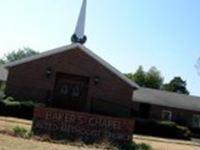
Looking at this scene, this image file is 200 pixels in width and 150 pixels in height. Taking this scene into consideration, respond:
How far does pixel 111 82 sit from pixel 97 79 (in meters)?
1.27

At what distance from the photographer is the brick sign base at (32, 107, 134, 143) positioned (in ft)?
66.9

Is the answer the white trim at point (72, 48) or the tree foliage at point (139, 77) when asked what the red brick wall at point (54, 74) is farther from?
the tree foliage at point (139, 77)

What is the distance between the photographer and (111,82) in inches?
1506

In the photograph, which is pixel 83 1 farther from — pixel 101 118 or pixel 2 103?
pixel 101 118

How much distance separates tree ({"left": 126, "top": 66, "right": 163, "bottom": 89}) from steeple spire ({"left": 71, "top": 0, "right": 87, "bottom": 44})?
47.4 m

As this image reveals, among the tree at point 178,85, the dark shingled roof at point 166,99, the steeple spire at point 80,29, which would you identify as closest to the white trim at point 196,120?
the dark shingled roof at point 166,99

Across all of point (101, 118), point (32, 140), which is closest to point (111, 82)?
point (101, 118)

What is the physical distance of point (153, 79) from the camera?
310ft

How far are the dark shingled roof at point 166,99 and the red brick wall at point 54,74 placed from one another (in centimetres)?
1041

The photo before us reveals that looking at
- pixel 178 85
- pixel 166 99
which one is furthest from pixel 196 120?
pixel 178 85

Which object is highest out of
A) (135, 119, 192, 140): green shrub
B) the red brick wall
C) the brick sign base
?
the red brick wall

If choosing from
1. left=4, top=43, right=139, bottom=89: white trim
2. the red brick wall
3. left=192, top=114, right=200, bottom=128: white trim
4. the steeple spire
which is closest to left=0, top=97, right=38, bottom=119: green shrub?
the red brick wall

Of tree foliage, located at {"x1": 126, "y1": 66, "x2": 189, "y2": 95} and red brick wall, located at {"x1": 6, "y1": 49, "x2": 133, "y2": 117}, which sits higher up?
tree foliage, located at {"x1": 126, "y1": 66, "x2": 189, "y2": 95}

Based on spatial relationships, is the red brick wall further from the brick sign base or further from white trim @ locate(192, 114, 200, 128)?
the brick sign base
